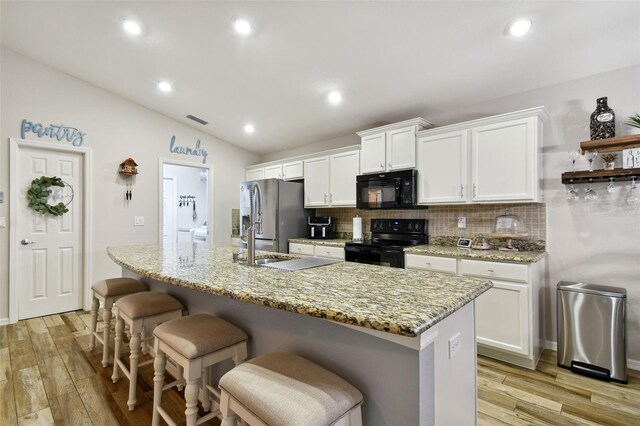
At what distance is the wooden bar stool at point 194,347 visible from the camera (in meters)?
1.36

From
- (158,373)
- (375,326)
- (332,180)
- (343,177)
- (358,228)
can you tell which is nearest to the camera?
(375,326)

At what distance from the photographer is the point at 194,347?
53.3 inches

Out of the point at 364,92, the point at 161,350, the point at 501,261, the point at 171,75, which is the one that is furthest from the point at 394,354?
the point at 171,75

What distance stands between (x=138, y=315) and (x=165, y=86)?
112 inches

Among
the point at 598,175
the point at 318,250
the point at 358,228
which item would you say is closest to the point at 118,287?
the point at 318,250

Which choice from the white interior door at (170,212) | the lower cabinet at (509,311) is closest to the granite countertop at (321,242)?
the lower cabinet at (509,311)

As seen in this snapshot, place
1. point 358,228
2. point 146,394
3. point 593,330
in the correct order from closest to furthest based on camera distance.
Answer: point 146,394
point 593,330
point 358,228

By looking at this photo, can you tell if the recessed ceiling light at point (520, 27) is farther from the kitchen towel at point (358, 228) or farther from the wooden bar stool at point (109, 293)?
the wooden bar stool at point (109, 293)

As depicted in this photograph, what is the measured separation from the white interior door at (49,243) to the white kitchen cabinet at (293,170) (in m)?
2.57

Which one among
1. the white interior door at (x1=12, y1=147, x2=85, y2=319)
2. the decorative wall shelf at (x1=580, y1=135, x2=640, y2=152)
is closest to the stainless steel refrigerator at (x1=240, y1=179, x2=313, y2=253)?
the white interior door at (x1=12, y1=147, x2=85, y2=319)

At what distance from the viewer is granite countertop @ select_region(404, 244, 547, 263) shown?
2.38 metres

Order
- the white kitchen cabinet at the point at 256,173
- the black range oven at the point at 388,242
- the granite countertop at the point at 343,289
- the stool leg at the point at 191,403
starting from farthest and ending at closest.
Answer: the white kitchen cabinet at the point at 256,173
the black range oven at the point at 388,242
the stool leg at the point at 191,403
the granite countertop at the point at 343,289

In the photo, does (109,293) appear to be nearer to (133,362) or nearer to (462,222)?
(133,362)

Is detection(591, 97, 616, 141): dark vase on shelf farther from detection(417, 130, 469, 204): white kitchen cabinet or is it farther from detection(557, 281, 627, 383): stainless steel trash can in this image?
detection(557, 281, 627, 383): stainless steel trash can
